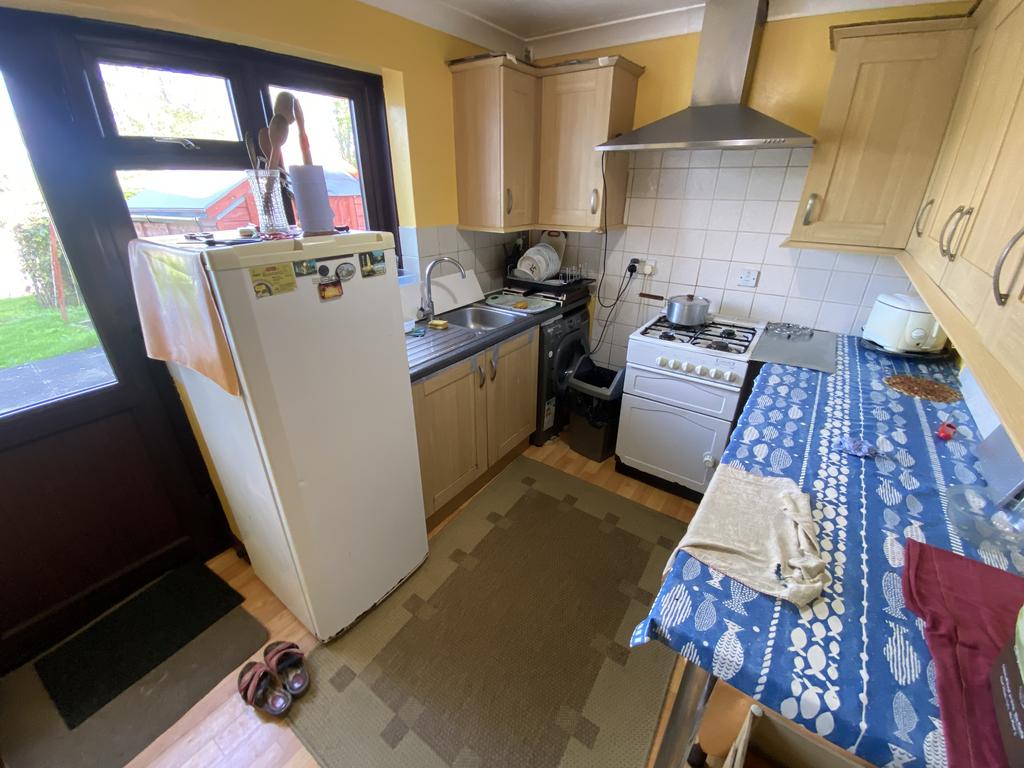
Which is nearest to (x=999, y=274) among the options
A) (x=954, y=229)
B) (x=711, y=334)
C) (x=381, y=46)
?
(x=954, y=229)

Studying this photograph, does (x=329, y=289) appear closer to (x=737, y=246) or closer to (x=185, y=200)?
(x=185, y=200)

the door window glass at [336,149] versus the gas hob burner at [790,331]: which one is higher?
the door window glass at [336,149]

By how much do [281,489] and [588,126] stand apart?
2149 mm

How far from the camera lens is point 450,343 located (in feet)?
6.29

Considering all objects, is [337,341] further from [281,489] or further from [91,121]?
[91,121]

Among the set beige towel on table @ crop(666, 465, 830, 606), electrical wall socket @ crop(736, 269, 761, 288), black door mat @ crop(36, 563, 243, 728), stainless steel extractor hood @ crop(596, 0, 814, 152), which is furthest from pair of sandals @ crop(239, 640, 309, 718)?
electrical wall socket @ crop(736, 269, 761, 288)

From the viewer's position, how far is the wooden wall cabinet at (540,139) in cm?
204

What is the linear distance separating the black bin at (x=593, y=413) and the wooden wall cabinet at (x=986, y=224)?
1356 millimetres

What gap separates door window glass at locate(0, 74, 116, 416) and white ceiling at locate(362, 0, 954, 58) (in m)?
1.34

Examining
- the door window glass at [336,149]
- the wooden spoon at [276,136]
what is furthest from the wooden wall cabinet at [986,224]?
the door window glass at [336,149]

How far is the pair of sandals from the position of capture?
136 centimetres

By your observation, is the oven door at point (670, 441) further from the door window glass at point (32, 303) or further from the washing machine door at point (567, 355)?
the door window glass at point (32, 303)

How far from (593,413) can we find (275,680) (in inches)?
74.3

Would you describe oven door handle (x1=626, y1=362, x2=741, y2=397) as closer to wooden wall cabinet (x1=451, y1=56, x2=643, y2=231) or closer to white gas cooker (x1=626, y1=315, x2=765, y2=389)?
white gas cooker (x1=626, y1=315, x2=765, y2=389)
